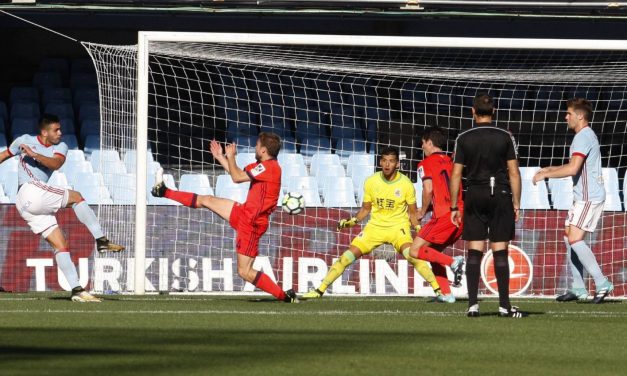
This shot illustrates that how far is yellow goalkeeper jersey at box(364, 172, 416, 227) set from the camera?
1388 centimetres

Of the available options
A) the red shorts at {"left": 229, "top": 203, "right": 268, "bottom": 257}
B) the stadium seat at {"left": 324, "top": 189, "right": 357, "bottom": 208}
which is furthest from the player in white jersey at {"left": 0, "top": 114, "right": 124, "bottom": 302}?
the stadium seat at {"left": 324, "top": 189, "right": 357, "bottom": 208}

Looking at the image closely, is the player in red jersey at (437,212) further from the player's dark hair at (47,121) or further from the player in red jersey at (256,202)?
the player's dark hair at (47,121)

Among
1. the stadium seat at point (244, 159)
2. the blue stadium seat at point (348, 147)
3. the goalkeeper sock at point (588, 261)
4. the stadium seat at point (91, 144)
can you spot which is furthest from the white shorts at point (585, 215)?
the stadium seat at point (91, 144)

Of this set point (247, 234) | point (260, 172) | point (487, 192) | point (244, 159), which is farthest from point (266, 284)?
point (244, 159)

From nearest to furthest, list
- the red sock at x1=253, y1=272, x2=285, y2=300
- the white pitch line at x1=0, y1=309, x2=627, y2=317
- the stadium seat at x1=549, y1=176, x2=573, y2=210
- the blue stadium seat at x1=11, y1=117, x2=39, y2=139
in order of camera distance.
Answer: the white pitch line at x1=0, y1=309, x2=627, y2=317
the red sock at x1=253, y1=272, x2=285, y2=300
the stadium seat at x1=549, y1=176, x2=573, y2=210
the blue stadium seat at x1=11, y1=117, x2=39, y2=139

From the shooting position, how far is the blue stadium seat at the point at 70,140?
19.0 meters

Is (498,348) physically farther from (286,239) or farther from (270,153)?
(286,239)

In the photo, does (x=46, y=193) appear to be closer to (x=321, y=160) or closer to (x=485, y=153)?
(x=485, y=153)

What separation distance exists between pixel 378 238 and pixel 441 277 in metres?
0.77

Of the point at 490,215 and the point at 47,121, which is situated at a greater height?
the point at 47,121

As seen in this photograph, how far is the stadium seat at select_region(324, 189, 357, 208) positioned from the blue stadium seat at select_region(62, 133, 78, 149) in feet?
12.8

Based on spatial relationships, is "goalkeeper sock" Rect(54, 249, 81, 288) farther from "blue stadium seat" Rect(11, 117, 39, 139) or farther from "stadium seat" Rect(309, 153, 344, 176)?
"blue stadium seat" Rect(11, 117, 39, 139)

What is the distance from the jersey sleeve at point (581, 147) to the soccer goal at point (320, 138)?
7.82ft

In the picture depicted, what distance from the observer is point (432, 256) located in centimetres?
1329
